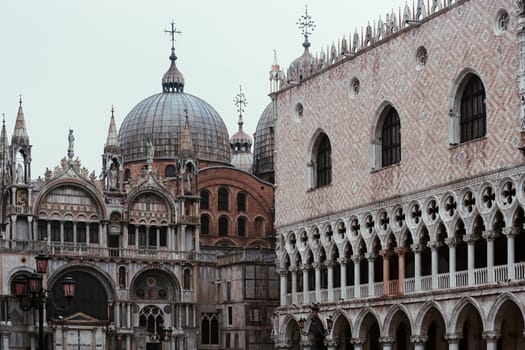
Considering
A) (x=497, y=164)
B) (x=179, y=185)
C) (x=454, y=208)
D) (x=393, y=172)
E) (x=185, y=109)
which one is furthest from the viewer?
(x=185, y=109)

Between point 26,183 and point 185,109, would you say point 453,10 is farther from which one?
point 185,109

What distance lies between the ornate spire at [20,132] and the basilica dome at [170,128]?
14.6 meters

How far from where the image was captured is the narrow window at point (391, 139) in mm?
45531

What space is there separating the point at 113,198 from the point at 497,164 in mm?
24055

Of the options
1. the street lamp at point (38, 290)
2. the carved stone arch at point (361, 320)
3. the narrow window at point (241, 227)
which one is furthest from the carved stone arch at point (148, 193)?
the street lamp at point (38, 290)

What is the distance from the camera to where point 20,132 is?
56031mm

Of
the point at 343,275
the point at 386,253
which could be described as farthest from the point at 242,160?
the point at 386,253

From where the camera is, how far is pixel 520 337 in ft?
132

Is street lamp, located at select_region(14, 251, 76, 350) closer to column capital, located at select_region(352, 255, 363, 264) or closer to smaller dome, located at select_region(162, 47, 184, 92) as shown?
column capital, located at select_region(352, 255, 363, 264)

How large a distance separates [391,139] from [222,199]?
A: 23.0 metres

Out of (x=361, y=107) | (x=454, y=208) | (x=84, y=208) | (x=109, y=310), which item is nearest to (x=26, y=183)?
(x=84, y=208)

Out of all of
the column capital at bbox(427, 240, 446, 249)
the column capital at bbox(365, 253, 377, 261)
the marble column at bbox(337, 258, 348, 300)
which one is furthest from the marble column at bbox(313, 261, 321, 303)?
the column capital at bbox(427, 240, 446, 249)

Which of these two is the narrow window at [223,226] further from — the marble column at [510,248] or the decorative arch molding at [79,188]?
the marble column at [510,248]

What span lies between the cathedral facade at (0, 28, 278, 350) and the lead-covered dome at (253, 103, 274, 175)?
46.5 ft
